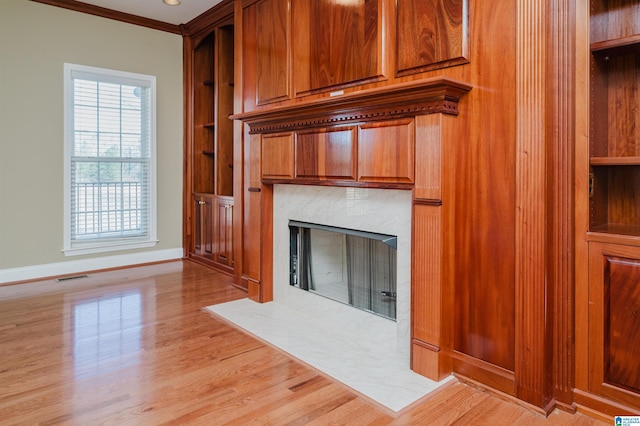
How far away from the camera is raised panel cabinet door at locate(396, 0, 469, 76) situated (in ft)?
7.06

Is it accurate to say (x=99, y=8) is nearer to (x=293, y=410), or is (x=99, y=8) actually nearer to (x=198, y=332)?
(x=198, y=332)

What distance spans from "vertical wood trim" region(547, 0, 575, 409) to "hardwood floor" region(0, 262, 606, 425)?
24 cm

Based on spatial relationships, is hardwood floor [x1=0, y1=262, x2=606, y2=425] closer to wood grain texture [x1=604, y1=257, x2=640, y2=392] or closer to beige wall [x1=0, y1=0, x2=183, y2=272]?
wood grain texture [x1=604, y1=257, x2=640, y2=392]

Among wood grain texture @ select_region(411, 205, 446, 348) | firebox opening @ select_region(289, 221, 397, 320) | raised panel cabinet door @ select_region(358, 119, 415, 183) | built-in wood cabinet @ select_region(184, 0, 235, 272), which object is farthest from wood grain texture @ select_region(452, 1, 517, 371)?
built-in wood cabinet @ select_region(184, 0, 235, 272)

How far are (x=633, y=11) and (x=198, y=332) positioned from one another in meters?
2.93

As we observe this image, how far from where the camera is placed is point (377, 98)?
2346 millimetres

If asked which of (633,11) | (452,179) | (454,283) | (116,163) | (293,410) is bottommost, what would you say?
(293,410)

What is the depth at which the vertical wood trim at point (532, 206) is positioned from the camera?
6.23 ft

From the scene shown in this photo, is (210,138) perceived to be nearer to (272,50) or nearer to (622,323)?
(272,50)

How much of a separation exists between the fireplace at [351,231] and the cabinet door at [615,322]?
2.95ft

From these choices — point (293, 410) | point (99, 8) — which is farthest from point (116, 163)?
point (293, 410)

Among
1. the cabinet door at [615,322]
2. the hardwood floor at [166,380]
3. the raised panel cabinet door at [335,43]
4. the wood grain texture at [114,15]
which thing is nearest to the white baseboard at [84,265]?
the hardwood floor at [166,380]

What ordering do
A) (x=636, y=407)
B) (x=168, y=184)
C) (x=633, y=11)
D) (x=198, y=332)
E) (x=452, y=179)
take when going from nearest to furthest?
(x=636, y=407) → (x=633, y=11) → (x=452, y=179) → (x=198, y=332) → (x=168, y=184)

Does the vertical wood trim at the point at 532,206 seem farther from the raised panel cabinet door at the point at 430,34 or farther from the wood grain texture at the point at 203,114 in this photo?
the wood grain texture at the point at 203,114
